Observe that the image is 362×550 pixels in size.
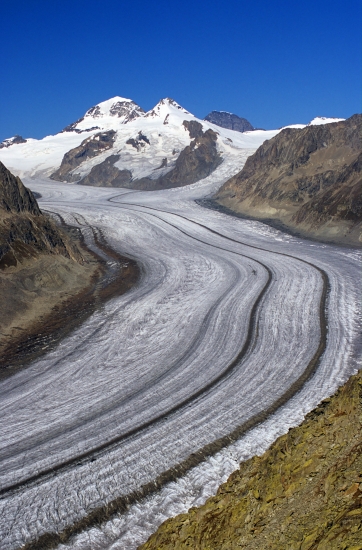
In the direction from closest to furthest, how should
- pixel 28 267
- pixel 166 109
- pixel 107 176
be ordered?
1. pixel 28 267
2. pixel 107 176
3. pixel 166 109

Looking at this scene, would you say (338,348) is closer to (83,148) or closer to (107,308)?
(107,308)

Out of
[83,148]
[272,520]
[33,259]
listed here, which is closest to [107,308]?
[33,259]

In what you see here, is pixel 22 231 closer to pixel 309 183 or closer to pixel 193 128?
pixel 309 183

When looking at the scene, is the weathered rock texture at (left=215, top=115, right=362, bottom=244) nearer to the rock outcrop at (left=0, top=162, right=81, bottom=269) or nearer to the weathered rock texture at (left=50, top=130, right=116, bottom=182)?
the rock outcrop at (left=0, top=162, right=81, bottom=269)

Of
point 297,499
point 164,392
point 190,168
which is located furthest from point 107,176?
point 297,499

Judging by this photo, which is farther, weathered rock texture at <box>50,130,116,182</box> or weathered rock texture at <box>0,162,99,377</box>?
weathered rock texture at <box>50,130,116,182</box>

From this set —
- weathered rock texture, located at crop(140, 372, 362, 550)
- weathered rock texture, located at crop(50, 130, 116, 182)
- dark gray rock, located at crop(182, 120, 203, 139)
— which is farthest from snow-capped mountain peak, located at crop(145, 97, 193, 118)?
weathered rock texture, located at crop(140, 372, 362, 550)

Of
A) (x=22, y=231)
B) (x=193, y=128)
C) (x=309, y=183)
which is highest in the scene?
(x=193, y=128)
